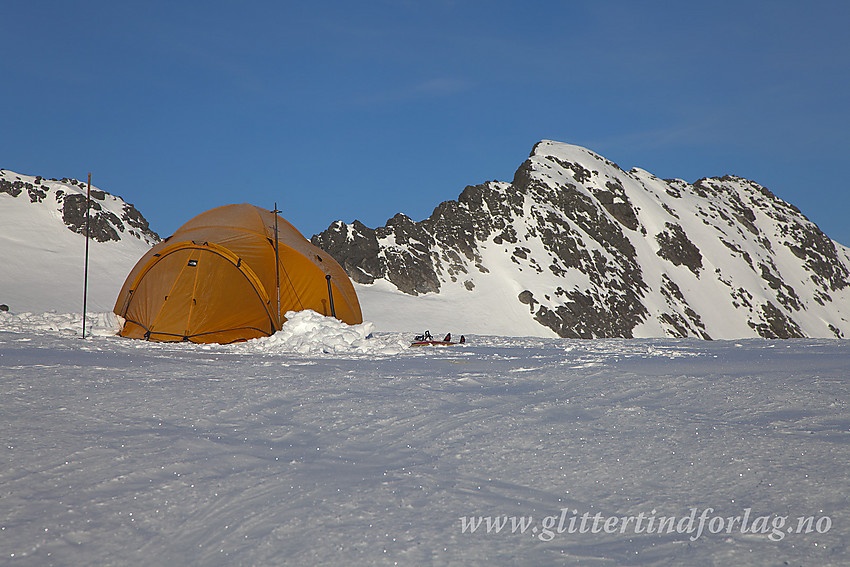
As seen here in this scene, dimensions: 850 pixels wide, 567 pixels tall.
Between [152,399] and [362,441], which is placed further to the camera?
[152,399]

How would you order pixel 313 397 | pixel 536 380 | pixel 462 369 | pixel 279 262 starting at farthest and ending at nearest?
pixel 279 262, pixel 462 369, pixel 536 380, pixel 313 397

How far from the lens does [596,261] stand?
57.3m

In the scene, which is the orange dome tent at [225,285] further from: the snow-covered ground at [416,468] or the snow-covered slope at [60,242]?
the snow-covered slope at [60,242]

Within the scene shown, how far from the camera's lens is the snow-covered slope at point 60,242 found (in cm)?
2995

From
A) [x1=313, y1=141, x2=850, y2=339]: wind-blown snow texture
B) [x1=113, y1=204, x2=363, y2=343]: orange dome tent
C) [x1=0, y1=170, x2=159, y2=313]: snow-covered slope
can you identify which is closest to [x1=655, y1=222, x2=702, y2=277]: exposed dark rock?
[x1=313, y1=141, x2=850, y2=339]: wind-blown snow texture

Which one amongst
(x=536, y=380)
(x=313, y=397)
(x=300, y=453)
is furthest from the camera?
(x=536, y=380)

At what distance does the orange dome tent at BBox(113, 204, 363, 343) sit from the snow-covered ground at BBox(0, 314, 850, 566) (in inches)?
224

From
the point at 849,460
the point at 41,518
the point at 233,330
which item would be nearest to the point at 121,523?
the point at 41,518

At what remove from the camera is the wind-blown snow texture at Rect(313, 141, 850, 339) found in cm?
4512

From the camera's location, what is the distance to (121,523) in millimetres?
3330

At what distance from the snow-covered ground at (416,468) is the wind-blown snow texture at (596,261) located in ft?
97.0

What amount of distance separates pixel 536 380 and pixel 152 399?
4077mm

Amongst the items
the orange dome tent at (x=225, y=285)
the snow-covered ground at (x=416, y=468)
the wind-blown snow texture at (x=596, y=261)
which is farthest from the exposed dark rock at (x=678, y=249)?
the snow-covered ground at (x=416, y=468)

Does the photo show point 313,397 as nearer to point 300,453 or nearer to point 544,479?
point 300,453
